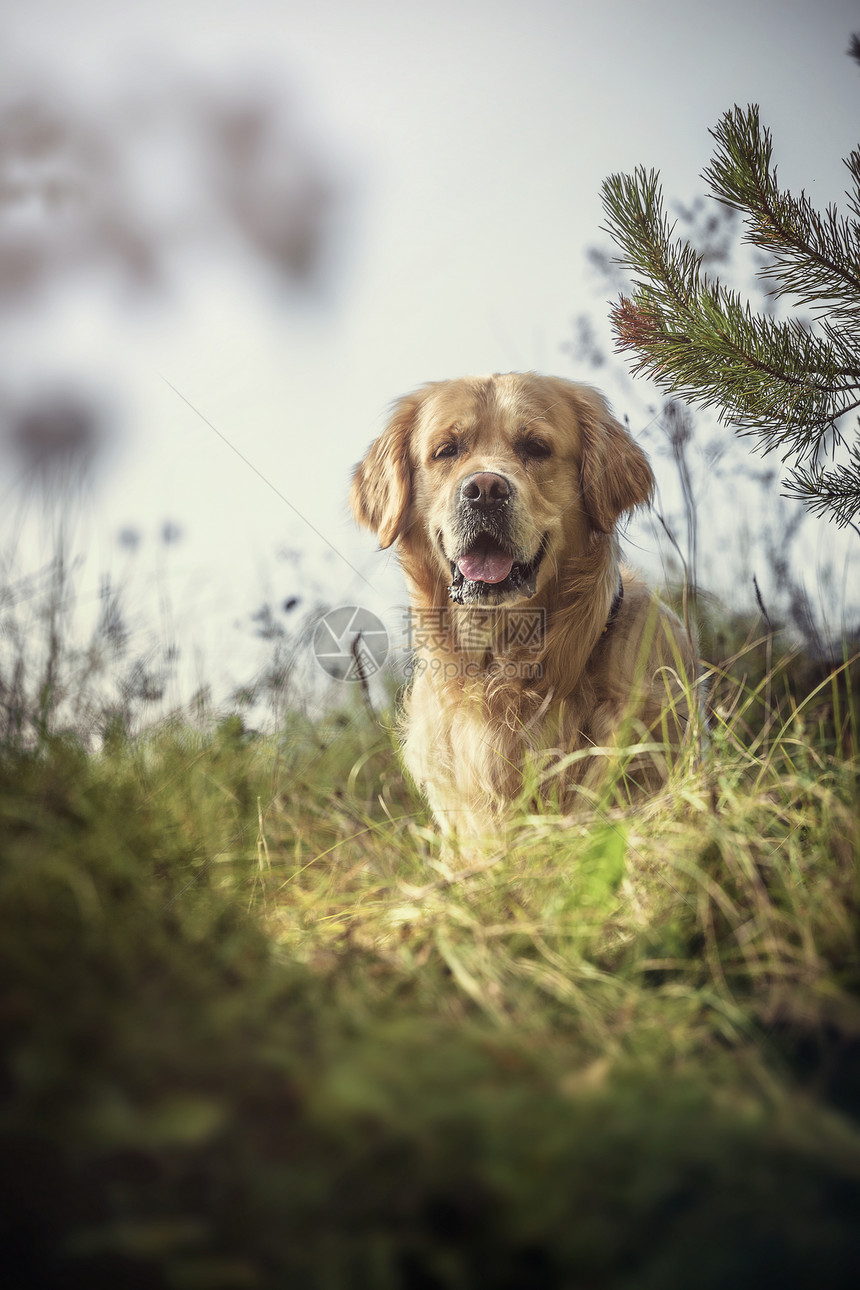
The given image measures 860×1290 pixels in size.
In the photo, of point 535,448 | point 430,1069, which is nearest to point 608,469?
point 535,448

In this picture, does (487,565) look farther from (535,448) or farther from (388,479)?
(388,479)

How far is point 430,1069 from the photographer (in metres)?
0.84

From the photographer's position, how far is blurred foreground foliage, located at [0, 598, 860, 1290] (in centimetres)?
76

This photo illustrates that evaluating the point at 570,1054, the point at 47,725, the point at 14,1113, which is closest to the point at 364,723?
the point at 47,725

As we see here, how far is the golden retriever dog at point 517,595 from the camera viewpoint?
2453 millimetres

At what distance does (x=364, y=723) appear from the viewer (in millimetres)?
3148

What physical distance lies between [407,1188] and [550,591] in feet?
6.63

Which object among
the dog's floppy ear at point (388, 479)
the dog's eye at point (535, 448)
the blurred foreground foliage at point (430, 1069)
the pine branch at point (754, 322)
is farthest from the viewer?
the dog's floppy ear at point (388, 479)

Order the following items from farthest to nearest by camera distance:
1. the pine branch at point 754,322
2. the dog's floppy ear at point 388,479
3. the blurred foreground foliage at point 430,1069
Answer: the dog's floppy ear at point 388,479 < the pine branch at point 754,322 < the blurred foreground foliage at point 430,1069

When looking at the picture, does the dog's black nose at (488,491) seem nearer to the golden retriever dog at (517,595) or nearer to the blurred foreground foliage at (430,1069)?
the golden retriever dog at (517,595)

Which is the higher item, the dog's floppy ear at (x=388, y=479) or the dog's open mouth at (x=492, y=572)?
the dog's floppy ear at (x=388, y=479)

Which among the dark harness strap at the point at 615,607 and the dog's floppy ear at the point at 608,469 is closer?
the dark harness strap at the point at 615,607

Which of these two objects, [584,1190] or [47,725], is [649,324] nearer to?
[47,725]

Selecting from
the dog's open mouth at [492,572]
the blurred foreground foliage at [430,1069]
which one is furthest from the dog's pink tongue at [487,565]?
the blurred foreground foliage at [430,1069]
